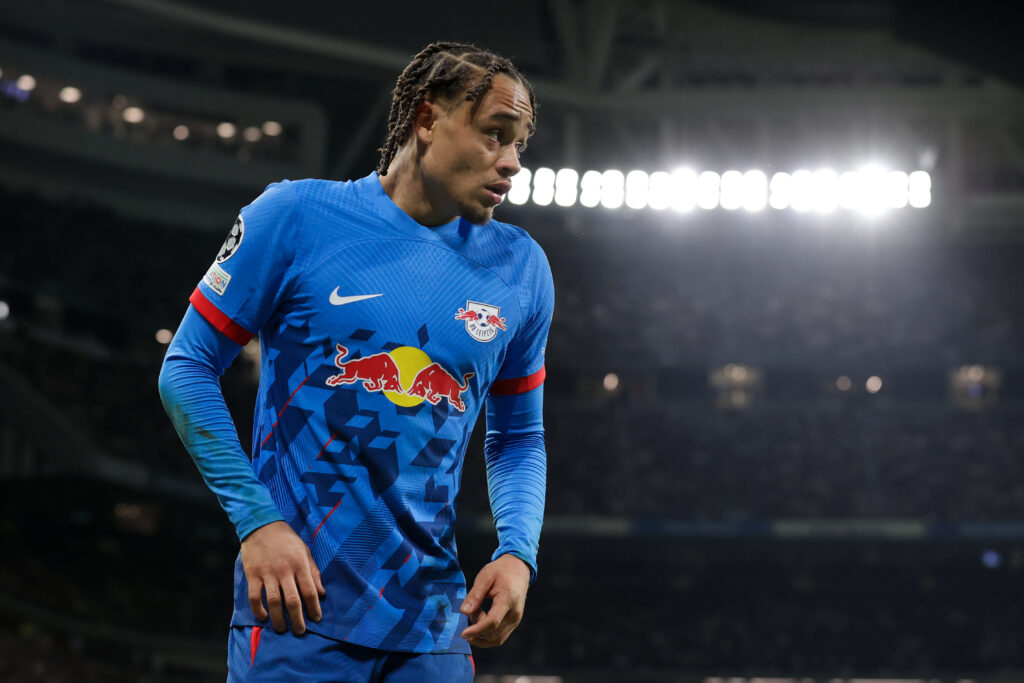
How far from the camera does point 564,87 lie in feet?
70.5

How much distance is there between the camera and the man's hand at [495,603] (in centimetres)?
176

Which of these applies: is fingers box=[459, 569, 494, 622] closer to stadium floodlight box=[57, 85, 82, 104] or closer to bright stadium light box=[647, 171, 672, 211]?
bright stadium light box=[647, 171, 672, 211]

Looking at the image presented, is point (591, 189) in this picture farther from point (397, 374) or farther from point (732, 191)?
point (397, 374)

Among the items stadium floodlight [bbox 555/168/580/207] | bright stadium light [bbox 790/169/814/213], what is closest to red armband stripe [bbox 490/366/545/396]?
stadium floodlight [bbox 555/168/580/207]

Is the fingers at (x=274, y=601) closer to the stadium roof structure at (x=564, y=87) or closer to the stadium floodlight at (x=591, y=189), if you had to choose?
the stadium roof structure at (x=564, y=87)

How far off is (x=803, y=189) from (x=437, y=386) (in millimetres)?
23082

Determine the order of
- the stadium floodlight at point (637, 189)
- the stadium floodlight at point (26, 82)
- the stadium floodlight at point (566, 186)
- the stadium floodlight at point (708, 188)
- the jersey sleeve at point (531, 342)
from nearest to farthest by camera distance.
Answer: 1. the jersey sleeve at point (531, 342)
2. the stadium floodlight at point (566, 186)
3. the stadium floodlight at point (708, 188)
4. the stadium floodlight at point (637, 189)
5. the stadium floodlight at point (26, 82)

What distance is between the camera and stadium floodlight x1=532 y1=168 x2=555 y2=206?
23.8 m

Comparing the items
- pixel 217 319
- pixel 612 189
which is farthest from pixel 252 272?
pixel 612 189

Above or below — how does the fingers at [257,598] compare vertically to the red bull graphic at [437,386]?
below

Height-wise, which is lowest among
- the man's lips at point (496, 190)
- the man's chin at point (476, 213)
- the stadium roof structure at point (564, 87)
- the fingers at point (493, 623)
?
the fingers at point (493, 623)

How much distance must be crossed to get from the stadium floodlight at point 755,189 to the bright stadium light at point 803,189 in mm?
708

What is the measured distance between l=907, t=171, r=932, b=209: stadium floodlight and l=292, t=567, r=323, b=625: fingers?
2375 cm

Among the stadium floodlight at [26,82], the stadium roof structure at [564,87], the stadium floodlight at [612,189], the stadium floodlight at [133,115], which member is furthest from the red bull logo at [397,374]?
the stadium floodlight at [133,115]
